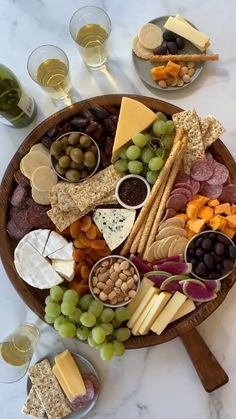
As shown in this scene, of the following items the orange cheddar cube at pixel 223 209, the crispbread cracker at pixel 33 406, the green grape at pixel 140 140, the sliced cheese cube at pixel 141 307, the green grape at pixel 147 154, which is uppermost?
the green grape at pixel 140 140

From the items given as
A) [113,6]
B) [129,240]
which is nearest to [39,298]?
[129,240]

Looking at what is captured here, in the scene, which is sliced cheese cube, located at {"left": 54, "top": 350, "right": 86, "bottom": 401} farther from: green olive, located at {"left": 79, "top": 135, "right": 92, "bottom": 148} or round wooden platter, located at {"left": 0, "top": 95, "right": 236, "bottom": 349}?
green olive, located at {"left": 79, "top": 135, "right": 92, "bottom": 148}

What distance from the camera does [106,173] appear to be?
1380 mm

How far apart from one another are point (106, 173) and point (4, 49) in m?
0.45

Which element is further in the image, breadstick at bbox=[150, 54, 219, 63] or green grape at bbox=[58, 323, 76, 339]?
breadstick at bbox=[150, 54, 219, 63]

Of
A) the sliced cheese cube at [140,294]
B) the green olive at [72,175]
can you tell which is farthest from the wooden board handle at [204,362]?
the green olive at [72,175]

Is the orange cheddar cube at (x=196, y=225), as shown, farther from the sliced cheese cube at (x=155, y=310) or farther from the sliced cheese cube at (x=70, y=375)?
the sliced cheese cube at (x=70, y=375)

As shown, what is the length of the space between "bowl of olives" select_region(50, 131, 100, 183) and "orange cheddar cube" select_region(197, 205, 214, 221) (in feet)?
0.88

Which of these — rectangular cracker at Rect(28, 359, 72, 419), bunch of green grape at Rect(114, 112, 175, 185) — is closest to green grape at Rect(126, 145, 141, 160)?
bunch of green grape at Rect(114, 112, 175, 185)

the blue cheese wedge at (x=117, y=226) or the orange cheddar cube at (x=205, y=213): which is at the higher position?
the blue cheese wedge at (x=117, y=226)

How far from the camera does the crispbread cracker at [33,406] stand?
139 centimetres

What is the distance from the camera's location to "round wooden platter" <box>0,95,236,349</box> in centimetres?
135

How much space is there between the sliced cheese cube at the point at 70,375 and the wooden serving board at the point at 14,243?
12 centimetres

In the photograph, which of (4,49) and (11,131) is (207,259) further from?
(4,49)
